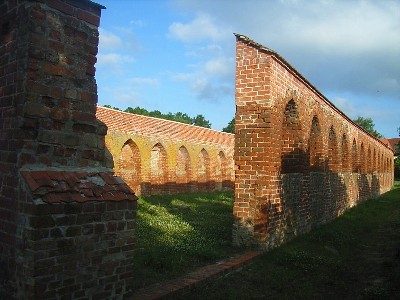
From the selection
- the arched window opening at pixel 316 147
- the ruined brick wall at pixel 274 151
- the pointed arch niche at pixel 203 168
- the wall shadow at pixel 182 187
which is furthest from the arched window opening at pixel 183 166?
the ruined brick wall at pixel 274 151

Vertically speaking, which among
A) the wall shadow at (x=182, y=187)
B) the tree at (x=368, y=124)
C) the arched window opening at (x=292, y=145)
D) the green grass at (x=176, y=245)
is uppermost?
the tree at (x=368, y=124)

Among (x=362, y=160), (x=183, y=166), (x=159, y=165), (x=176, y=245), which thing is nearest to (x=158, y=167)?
(x=159, y=165)

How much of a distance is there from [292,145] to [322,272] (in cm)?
350

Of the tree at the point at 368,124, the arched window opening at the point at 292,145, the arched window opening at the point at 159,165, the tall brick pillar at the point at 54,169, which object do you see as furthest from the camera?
the tree at the point at 368,124

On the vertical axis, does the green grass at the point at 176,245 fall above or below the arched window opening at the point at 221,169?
below

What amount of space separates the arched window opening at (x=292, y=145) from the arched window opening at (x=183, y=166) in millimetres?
15487

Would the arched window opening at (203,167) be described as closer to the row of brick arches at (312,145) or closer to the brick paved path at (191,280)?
the row of brick arches at (312,145)

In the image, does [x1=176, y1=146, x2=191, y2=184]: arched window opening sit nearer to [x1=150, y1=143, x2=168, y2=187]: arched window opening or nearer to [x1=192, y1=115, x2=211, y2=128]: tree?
[x1=150, y1=143, x2=168, y2=187]: arched window opening

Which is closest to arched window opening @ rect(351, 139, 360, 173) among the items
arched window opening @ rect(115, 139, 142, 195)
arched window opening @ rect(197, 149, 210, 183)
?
arched window opening @ rect(115, 139, 142, 195)

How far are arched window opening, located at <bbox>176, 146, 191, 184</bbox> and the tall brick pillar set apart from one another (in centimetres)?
2049

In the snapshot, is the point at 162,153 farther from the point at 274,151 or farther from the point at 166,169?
the point at 274,151

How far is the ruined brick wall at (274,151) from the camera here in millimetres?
6895

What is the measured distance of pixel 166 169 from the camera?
22453 millimetres

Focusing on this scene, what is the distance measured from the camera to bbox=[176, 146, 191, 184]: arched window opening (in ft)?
79.5
